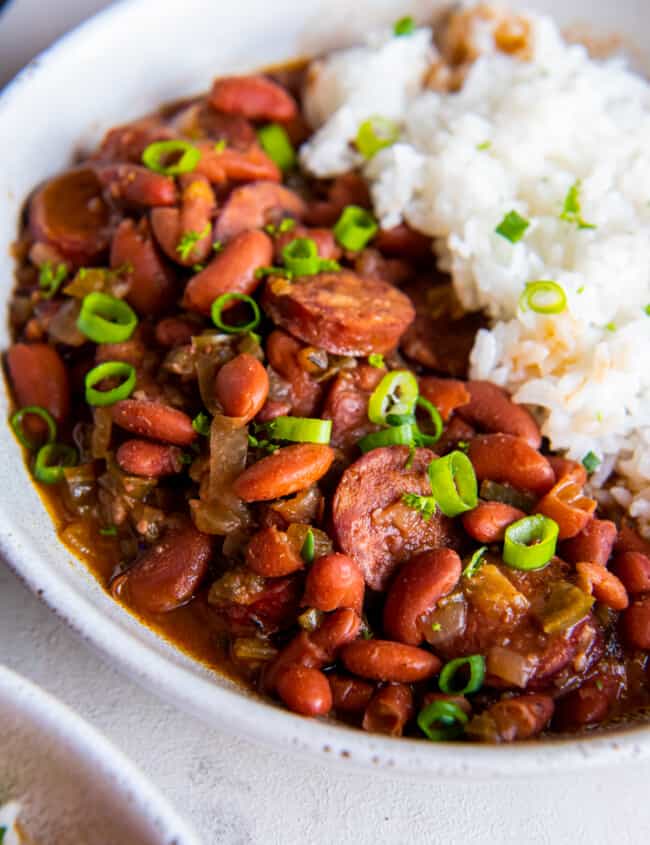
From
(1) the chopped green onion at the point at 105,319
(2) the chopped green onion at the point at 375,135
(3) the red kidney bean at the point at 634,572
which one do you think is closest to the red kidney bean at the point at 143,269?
(1) the chopped green onion at the point at 105,319

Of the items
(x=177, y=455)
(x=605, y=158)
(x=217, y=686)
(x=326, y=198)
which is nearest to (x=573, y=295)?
(x=605, y=158)

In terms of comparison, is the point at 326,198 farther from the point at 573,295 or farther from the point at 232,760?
the point at 232,760

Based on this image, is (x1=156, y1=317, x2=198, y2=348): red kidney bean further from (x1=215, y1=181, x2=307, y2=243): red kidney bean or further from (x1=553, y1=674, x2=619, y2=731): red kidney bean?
(x1=553, y1=674, x2=619, y2=731): red kidney bean

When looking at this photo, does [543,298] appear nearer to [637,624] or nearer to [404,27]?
[637,624]

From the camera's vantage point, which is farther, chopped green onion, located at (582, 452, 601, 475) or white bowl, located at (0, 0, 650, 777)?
chopped green onion, located at (582, 452, 601, 475)

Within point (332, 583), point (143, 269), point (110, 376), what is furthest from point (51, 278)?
point (332, 583)

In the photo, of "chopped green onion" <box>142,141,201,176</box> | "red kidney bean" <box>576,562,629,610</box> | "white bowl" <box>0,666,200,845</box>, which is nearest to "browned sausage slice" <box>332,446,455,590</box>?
"red kidney bean" <box>576,562,629,610</box>

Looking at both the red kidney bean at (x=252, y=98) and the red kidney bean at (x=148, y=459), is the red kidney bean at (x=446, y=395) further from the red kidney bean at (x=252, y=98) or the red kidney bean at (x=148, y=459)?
the red kidney bean at (x=252, y=98)
